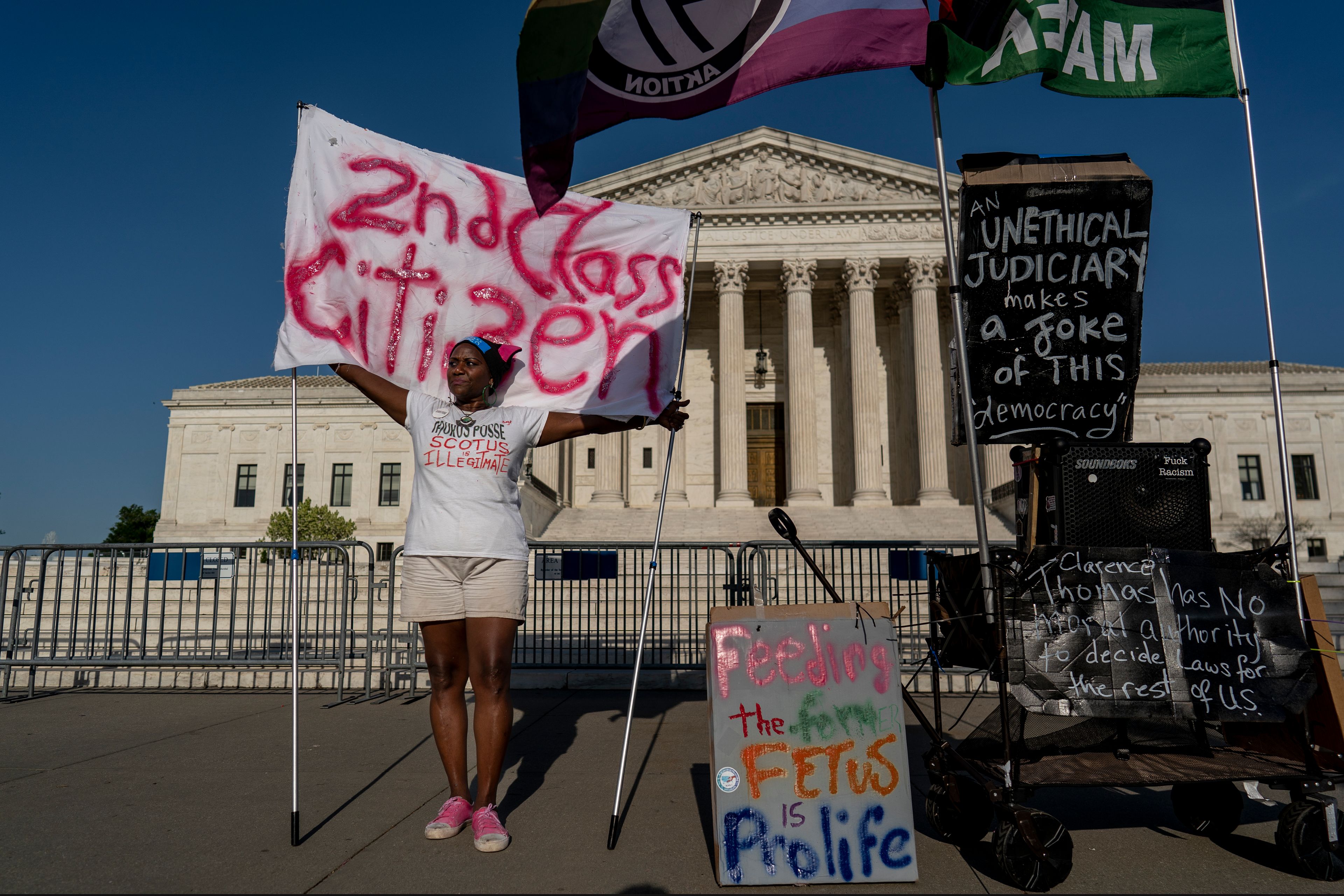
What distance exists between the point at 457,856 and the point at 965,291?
3775 mm

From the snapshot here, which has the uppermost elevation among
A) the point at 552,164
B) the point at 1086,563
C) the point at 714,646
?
the point at 552,164

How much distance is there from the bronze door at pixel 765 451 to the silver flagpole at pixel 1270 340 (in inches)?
1206

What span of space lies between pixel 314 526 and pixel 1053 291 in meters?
38.6

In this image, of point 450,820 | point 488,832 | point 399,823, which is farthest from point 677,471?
point 488,832

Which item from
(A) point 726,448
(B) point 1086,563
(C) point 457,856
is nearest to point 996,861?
(B) point 1086,563

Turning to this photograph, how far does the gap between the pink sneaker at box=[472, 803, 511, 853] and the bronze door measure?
31.5 meters

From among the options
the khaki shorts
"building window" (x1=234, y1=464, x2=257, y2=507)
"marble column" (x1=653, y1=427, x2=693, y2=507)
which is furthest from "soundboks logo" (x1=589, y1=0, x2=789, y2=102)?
"building window" (x1=234, y1=464, x2=257, y2=507)

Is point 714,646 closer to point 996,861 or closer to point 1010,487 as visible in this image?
point 996,861

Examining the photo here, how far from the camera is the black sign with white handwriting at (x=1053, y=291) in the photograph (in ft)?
14.5

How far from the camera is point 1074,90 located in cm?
437

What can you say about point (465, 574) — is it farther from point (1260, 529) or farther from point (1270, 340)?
point (1260, 529)

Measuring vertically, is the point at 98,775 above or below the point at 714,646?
below

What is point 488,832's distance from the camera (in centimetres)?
340

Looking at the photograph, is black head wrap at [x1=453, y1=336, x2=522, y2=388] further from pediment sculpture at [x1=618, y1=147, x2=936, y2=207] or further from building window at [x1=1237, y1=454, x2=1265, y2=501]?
building window at [x1=1237, y1=454, x2=1265, y2=501]
